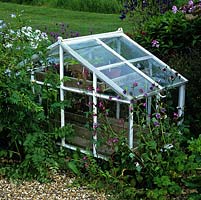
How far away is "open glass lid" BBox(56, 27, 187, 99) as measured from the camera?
4.45 meters

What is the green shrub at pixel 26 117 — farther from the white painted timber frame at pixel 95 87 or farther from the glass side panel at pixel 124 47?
the glass side panel at pixel 124 47

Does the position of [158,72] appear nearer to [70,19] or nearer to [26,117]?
[26,117]

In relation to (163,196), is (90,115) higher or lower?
higher

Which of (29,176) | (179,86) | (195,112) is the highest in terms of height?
(179,86)

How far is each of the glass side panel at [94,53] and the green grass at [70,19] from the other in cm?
833

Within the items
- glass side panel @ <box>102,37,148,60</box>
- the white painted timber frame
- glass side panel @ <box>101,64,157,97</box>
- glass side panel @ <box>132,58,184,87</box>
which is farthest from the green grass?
glass side panel @ <box>101,64,157,97</box>

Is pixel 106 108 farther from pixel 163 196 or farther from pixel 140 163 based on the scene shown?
pixel 163 196

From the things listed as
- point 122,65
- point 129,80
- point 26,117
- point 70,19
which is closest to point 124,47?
point 122,65

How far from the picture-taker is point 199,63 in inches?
221

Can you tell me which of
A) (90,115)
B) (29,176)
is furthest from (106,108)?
(29,176)

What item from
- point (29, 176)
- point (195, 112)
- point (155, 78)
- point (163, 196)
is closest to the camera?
point (163, 196)

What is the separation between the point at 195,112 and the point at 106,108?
123 centimetres

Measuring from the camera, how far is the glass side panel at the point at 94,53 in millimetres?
4641

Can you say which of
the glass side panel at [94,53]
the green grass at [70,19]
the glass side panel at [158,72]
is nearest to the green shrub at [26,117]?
the glass side panel at [94,53]
